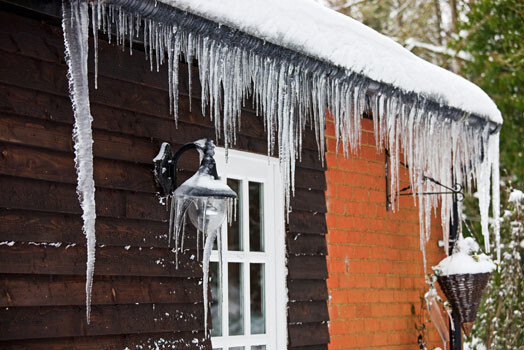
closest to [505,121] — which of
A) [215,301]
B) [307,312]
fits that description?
[307,312]

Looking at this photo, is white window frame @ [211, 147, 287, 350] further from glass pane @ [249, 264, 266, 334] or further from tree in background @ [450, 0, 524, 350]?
tree in background @ [450, 0, 524, 350]

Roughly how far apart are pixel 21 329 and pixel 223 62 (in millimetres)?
1534

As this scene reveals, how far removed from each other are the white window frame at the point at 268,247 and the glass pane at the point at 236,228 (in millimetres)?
26

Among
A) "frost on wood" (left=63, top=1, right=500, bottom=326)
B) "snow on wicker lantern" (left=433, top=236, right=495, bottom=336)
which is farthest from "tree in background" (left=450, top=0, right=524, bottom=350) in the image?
"frost on wood" (left=63, top=1, right=500, bottom=326)

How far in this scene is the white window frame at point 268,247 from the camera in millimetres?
4336

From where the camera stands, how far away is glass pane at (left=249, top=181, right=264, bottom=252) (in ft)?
14.8

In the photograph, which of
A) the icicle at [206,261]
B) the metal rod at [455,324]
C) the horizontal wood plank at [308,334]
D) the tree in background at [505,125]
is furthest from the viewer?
the tree in background at [505,125]

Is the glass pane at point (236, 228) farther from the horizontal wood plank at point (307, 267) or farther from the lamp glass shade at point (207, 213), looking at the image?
the lamp glass shade at point (207, 213)

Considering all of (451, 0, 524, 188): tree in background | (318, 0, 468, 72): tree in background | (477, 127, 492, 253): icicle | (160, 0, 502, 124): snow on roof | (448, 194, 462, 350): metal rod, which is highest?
(318, 0, 468, 72): tree in background

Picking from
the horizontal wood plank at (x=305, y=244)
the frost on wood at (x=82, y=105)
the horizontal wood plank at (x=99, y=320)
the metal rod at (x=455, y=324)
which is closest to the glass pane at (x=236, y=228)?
the horizontal wood plank at (x=305, y=244)

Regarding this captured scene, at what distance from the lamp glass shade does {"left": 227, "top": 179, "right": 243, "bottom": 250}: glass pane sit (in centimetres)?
66

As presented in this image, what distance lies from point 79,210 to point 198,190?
55 cm

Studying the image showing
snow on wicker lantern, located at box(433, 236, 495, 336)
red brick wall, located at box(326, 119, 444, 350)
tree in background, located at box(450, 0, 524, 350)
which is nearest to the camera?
red brick wall, located at box(326, 119, 444, 350)

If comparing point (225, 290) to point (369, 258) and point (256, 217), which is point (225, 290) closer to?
point (256, 217)
